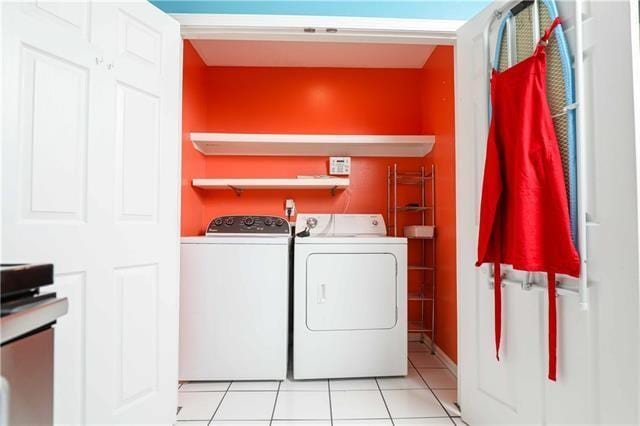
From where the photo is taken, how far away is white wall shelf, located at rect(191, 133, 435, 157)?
2.37m

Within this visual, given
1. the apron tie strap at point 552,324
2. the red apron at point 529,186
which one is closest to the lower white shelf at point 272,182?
the red apron at point 529,186

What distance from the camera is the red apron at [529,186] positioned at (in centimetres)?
99

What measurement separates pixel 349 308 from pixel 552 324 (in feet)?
3.61

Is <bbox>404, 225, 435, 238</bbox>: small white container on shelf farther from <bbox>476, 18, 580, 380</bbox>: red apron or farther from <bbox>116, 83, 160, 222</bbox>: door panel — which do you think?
<bbox>116, 83, 160, 222</bbox>: door panel

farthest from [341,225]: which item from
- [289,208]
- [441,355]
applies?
[441,355]

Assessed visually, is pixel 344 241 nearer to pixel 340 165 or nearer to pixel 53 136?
pixel 340 165

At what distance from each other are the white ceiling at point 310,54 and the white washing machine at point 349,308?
64.2 inches

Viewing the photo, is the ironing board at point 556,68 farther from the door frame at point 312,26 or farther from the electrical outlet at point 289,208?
the electrical outlet at point 289,208

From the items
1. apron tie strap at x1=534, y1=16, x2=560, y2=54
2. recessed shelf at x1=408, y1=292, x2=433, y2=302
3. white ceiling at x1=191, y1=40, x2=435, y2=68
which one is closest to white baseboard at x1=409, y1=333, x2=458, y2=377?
recessed shelf at x1=408, y1=292, x2=433, y2=302

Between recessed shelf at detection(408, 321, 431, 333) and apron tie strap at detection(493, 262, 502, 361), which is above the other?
apron tie strap at detection(493, 262, 502, 361)

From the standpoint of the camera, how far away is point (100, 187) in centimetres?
120

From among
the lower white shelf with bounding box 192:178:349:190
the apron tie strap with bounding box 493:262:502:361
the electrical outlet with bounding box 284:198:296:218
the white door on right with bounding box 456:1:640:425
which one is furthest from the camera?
the electrical outlet with bounding box 284:198:296:218

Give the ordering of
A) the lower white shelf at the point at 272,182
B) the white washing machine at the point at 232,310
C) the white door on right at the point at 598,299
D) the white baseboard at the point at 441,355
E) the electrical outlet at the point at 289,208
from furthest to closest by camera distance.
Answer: the electrical outlet at the point at 289,208
the lower white shelf at the point at 272,182
the white baseboard at the point at 441,355
the white washing machine at the point at 232,310
the white door on right at the point at 598,299

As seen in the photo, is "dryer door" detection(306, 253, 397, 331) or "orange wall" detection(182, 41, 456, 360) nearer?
"dryer door" detection(306, 253, 397, 331)
